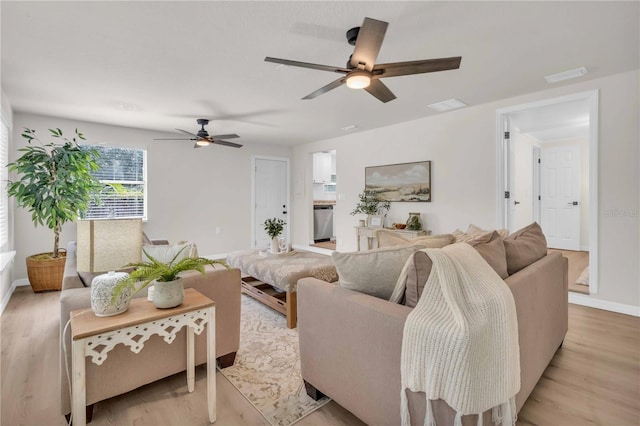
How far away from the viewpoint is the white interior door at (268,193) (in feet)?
22.0

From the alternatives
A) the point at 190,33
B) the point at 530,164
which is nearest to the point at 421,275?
the point at 190,33

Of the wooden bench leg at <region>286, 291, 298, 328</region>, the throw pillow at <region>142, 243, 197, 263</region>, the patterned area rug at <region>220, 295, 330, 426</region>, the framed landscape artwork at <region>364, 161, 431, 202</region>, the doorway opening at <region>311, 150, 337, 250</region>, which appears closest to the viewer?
the patterned area rug at <region>220, 295, 330, 426</region>

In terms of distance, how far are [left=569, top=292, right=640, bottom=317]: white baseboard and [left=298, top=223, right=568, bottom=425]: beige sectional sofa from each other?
187 centimetres

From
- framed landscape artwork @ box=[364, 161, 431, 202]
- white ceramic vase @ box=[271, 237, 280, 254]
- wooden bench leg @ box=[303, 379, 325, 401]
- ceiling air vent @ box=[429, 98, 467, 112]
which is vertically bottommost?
wooden bench leg @ box=[303, 379, 325, 401]

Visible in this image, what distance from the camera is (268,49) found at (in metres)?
2.53

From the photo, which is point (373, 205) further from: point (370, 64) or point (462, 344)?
point (462, 344)

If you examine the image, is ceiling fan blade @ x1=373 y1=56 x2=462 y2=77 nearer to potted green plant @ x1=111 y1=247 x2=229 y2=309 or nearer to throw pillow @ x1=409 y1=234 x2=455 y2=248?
throw pillow @ x1=409 y1=234 x2=455 y2=248

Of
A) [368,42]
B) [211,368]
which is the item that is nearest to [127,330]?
[211,368]

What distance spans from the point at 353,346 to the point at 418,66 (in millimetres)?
1717

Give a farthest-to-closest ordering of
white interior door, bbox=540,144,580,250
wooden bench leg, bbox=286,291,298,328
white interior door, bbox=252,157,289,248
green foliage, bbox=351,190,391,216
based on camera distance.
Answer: white interior door, bbox=252,157,289,248 < white interior door, bbox=540,144,580,250 < green foliage, bbox=351,190,391,216 < wooden bench leg, bbox=286,291,298,328

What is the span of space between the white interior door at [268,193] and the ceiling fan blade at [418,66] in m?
4.91

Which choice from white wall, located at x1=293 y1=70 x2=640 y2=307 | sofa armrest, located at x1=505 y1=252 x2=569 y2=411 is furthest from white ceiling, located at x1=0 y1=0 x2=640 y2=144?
sofa armrest, located at x1=505 y1=252 x2=569 y2=411

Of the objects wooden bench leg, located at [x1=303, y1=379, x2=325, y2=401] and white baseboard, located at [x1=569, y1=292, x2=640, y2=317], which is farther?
white baseboard, located at [x1=569, y1=292, x2=640, y2=317]

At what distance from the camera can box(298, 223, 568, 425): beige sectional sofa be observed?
129 centimetres
